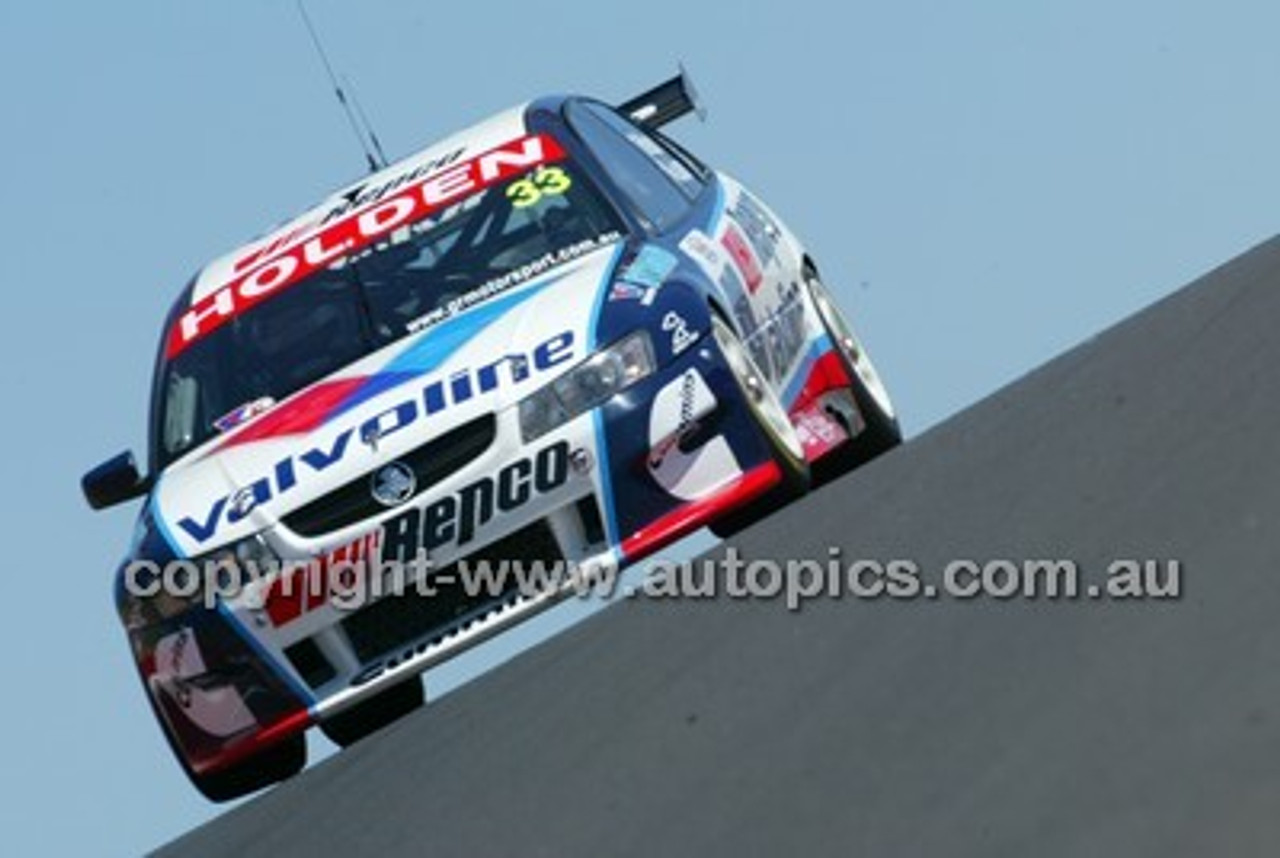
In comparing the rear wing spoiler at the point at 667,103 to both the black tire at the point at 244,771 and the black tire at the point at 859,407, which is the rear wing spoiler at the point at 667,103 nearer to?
the black tire at the point at 859,407

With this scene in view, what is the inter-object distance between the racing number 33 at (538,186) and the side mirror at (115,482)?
1314mm

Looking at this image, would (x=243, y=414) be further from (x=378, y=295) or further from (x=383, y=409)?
(x=383, y=409)

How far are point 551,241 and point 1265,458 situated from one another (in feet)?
13.0

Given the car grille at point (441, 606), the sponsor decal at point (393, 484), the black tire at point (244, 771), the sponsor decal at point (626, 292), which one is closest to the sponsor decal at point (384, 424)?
the sponsor decal at point (393, 484)

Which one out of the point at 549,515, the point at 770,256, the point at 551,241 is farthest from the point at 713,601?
the point at 770,256

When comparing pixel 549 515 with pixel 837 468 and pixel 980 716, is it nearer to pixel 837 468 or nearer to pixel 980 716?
pixel 837 468

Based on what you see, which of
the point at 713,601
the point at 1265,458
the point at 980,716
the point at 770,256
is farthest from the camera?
the point at 770,256

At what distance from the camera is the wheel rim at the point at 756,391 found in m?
9.86

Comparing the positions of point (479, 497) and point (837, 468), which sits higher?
point (479, 497)

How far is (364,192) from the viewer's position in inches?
461

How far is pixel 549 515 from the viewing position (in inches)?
379

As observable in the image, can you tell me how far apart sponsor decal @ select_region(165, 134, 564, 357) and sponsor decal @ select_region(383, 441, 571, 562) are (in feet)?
5.64

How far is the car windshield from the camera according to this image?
1063 cm

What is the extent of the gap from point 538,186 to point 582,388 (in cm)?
157
